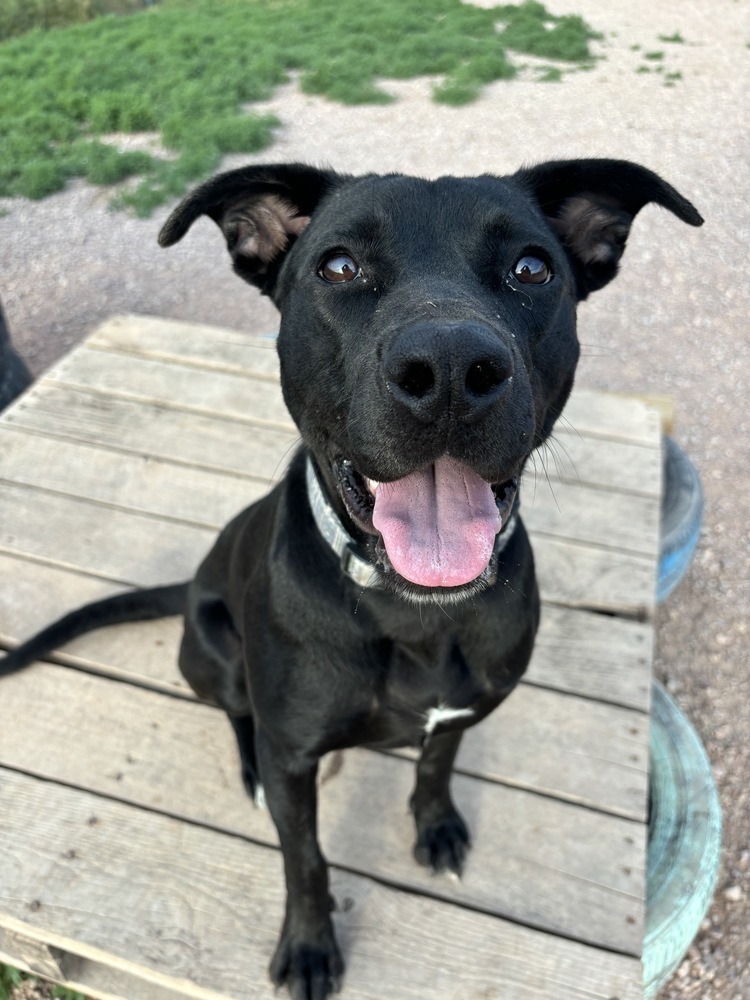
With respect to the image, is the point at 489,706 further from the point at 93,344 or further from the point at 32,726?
the point at 93,344

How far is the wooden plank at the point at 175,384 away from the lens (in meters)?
3.79

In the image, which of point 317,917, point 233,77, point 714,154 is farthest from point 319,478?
point 233,77

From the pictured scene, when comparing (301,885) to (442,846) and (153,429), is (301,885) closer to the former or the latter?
(442,846)

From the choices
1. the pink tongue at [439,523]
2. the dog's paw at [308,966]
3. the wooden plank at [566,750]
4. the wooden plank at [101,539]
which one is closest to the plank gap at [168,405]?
the wooden plank at [101,539]

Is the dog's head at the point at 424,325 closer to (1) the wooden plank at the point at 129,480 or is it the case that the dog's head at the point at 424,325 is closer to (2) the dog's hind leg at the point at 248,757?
(2) the dog's hind leg at the point at 248,757

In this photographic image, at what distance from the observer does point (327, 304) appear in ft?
5.74

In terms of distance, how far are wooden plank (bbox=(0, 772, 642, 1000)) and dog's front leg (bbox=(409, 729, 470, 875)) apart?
12 centimetres

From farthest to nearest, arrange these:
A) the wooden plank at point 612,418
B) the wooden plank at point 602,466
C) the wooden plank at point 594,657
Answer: the wooden plank at point 612,418 < the wooden plank at point 602,466 < the wooden plank at point 594,657

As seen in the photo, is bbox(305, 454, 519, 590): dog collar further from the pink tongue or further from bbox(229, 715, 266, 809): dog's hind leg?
bbox(229, 715, 266, 809): dog's hind leg

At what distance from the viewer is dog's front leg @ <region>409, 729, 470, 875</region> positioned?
7.41ft

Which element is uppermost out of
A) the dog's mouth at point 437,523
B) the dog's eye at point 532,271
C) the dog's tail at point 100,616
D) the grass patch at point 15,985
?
the dog's eye at point 532,271

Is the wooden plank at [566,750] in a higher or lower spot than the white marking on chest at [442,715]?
lower

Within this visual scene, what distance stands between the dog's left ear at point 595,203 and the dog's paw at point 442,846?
61.4 inches

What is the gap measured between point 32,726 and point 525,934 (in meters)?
1.68
